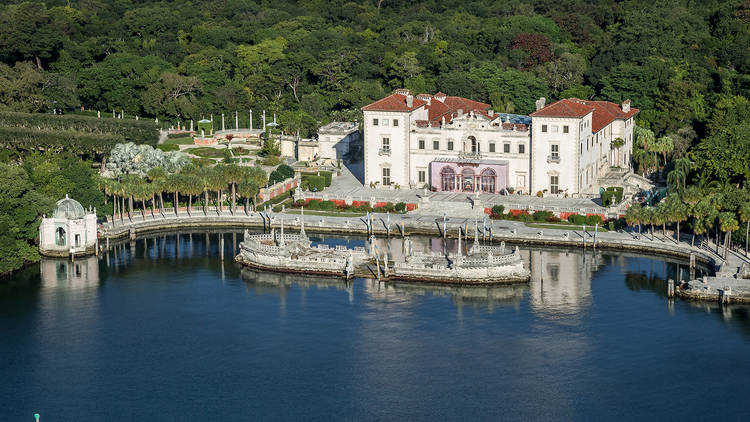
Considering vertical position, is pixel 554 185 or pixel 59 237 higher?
pixel 554 185

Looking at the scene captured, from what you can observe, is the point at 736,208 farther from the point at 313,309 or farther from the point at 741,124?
the point at 313,309

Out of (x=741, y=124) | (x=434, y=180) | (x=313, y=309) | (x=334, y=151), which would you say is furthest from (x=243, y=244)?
(x=741, y=124)

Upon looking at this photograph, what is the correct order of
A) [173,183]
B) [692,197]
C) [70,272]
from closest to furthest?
[70,272], [692,197], [173,183]

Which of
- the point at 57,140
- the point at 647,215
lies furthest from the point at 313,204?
the point at 647,215

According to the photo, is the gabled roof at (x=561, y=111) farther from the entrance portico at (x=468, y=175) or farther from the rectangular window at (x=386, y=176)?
the rectangular window at (x=386, y=176)

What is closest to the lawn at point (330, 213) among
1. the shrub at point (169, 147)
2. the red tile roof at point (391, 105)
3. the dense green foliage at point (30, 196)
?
the red tile roof at point (391, 105)

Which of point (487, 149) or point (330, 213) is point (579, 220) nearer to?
point (487, 149)

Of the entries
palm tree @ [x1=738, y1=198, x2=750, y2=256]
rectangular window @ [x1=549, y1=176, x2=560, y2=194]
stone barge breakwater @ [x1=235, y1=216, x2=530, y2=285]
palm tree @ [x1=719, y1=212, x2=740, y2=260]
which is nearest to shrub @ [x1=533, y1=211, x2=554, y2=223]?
rectangular window @ [x1=549, y1=176, x2=560, y2=194]
